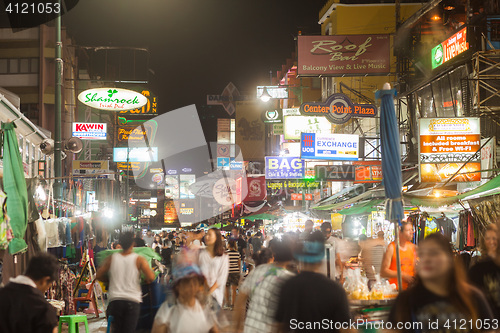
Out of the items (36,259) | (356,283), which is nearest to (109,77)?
(356,283)

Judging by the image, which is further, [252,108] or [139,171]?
[139,171]

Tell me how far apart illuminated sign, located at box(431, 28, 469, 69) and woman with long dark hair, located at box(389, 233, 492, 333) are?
15086 millimetres

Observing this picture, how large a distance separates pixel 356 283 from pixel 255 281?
9.96 ft

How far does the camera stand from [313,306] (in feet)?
16.6

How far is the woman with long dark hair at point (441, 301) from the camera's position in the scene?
423cm

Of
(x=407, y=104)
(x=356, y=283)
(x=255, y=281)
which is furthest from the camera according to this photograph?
(x=407, y=104)

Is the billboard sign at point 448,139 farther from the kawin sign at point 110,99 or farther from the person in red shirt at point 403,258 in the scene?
the kawin sign at point 110,99

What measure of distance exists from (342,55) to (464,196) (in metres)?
11.0

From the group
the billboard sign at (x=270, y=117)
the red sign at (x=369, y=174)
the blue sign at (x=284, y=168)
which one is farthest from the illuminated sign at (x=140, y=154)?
the red sign at (x=369, y=174)

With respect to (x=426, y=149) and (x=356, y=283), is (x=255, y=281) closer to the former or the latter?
(x=356, y=283)

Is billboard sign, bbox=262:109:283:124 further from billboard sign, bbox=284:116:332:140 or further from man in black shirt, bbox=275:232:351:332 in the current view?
man in black shirt, bbox=275:232:351:332

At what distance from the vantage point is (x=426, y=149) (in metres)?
16.2

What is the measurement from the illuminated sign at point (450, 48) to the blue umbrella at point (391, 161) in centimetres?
1023

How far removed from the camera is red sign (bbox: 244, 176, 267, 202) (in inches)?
1432
